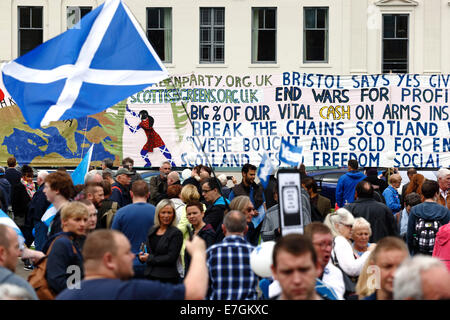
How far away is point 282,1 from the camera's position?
29.9 meters

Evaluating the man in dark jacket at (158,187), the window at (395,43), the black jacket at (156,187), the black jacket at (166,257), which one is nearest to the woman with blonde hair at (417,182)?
the man in dark jacket at (158,187)

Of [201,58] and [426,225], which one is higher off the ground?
[201,58]

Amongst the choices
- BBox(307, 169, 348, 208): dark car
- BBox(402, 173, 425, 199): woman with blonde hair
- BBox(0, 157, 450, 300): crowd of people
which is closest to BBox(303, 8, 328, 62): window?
BBox(307, 169, 348, 208): dark car

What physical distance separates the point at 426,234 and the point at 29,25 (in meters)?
23.9

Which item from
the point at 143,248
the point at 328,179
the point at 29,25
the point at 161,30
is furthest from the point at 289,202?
the point at 29,25

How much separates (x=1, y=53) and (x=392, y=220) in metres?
23.5

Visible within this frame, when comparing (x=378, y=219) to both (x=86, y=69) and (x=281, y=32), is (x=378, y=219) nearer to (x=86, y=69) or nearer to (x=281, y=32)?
(x=86, y=69)

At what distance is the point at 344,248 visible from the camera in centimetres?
721

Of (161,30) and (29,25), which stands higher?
(29,25)

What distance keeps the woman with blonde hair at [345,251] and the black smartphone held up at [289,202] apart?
1.21m

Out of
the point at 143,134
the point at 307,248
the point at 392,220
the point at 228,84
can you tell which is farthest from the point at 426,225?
the point at 143,134

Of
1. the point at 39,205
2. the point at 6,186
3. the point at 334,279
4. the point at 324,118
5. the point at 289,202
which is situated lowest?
the point at 334,279

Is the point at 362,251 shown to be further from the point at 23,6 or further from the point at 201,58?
the point at 23,6

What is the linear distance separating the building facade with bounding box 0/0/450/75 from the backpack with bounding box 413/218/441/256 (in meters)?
20.5
